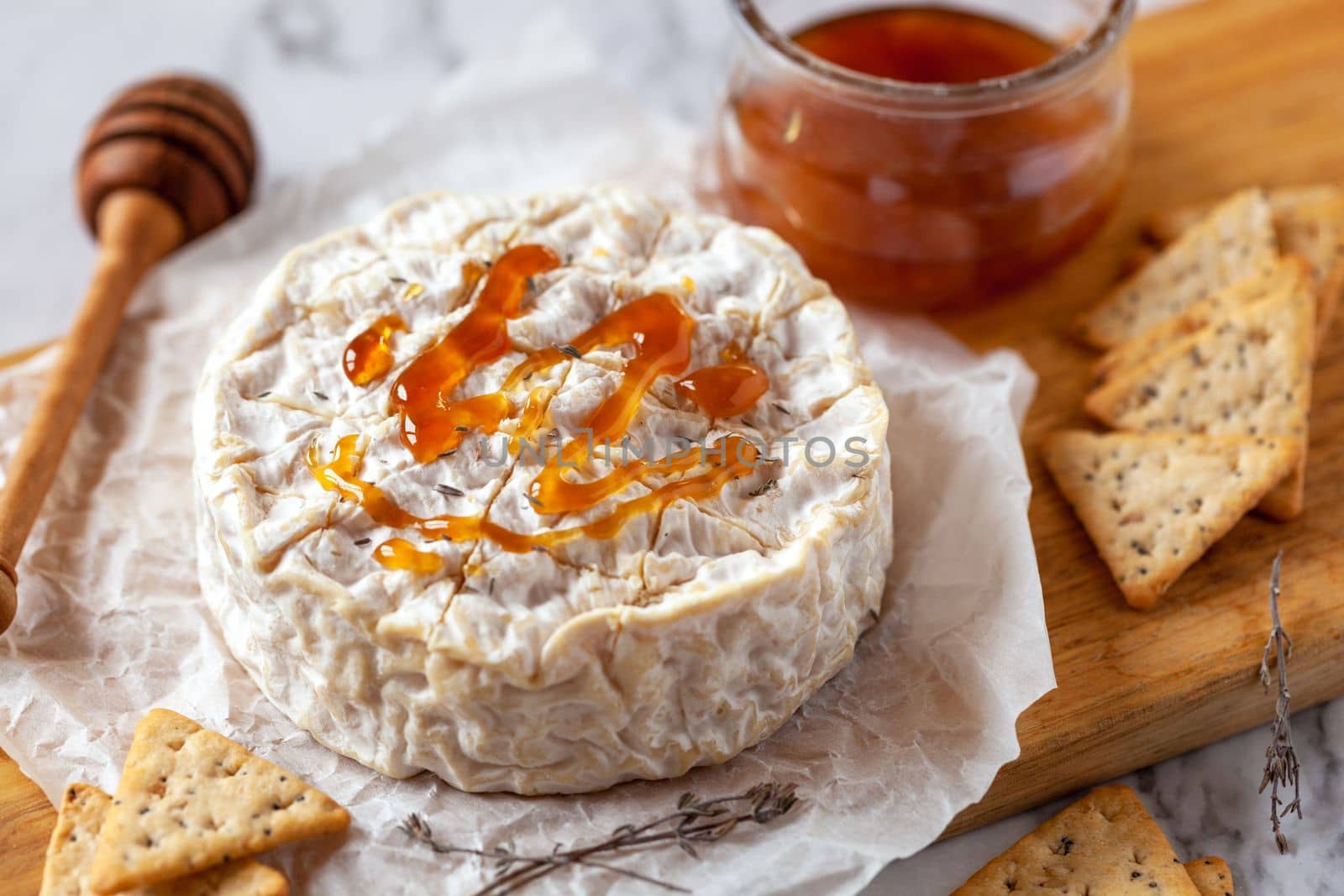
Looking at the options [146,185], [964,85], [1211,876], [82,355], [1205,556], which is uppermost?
[964,85]

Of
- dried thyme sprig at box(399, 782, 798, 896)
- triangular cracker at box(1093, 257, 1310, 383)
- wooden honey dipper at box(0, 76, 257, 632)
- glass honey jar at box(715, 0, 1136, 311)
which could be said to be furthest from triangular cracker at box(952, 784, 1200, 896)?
wooden honey dipper at box(0, 76, 257, 632)

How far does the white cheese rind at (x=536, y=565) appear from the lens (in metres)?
2.47

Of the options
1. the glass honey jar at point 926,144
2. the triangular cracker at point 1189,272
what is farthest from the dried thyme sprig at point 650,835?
the triangular cracker at point 1189,272

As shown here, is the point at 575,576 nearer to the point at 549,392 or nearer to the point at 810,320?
the point at 549,392

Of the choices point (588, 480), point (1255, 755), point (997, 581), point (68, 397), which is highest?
point (588, 480)

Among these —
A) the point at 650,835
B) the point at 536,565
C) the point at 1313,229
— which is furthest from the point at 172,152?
the point at 1313,229

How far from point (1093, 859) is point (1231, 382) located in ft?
4.18

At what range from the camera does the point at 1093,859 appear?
2.66 metres

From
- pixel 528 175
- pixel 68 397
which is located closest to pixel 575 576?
pixel 68 397

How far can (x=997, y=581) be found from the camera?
9.81 feet

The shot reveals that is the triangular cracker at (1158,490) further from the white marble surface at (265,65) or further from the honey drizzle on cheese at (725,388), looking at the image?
the white marble surface at (265,65)

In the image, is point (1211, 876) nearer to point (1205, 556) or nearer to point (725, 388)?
point (1205, 556)

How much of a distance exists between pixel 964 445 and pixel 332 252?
1.55m

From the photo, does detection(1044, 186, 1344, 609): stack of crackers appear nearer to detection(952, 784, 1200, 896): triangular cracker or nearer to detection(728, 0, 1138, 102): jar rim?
detection(952, 784, 1200, 896): triangular cracker
